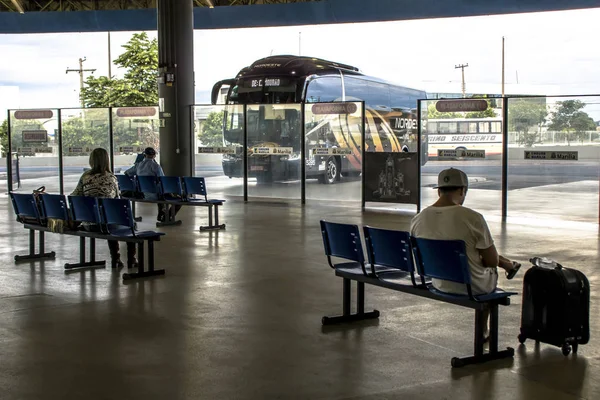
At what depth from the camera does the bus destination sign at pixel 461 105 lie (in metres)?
14.8

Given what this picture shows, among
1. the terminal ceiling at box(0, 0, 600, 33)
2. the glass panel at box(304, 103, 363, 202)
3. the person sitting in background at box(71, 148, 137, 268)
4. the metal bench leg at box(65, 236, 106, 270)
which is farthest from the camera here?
the glass panel at box(304, 103, 363, 202)

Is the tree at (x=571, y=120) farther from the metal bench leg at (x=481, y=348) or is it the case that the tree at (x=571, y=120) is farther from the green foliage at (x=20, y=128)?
the green foliage at (x=20, y=128)

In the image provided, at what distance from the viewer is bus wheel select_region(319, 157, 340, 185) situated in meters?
18.4

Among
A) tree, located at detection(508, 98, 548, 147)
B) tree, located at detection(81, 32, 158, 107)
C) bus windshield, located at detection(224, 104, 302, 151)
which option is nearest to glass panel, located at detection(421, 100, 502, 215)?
tree, located at detection(508, 98, 548, 147)

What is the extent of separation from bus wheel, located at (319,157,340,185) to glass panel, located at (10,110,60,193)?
7.39m

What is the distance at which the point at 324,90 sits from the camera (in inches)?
863

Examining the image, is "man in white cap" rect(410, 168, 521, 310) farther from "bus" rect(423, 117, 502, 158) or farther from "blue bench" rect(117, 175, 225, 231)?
"bus" rect(423, 117, 502, 158)

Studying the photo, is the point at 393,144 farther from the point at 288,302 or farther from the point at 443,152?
the point at 288,302

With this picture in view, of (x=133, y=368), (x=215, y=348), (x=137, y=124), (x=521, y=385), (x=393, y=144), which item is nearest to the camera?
(x=521, y=385)

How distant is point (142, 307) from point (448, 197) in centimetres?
311

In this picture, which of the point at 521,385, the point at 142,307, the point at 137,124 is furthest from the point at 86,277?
the point at 137,124

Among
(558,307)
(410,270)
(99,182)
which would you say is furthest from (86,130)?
(558,307)

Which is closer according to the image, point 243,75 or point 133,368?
point 133,368

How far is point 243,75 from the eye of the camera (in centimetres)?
2247
